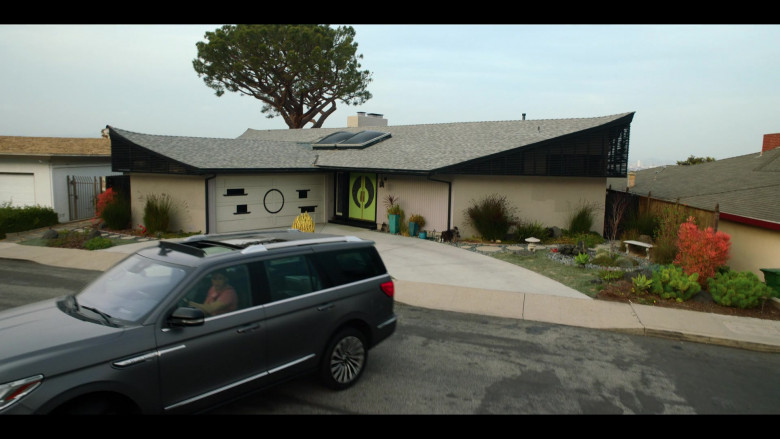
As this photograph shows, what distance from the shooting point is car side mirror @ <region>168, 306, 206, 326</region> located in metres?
4.41

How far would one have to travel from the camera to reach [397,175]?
61.7ft

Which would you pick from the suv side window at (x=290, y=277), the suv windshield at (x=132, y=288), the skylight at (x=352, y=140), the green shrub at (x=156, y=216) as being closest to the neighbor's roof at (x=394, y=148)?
the skylight at (x=352, y=140)

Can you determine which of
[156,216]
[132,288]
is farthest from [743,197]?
[156,216]

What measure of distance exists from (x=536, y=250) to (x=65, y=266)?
1366cm

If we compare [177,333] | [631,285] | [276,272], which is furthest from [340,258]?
[631,285]

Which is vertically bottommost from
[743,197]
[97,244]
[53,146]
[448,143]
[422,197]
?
[97,244]

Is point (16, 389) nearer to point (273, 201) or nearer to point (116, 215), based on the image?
point (273, 201)

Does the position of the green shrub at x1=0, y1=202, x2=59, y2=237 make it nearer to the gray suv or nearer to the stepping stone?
the gray suv

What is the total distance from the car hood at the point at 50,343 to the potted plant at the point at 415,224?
13.7m

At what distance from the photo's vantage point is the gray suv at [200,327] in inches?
154

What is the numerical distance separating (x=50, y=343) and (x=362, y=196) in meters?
16.4

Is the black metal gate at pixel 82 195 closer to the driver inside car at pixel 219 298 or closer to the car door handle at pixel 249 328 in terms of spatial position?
the driver inside car at pixel 219 298

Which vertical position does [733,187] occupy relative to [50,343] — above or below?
above

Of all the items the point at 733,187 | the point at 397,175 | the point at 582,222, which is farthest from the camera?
the point at 397,175
